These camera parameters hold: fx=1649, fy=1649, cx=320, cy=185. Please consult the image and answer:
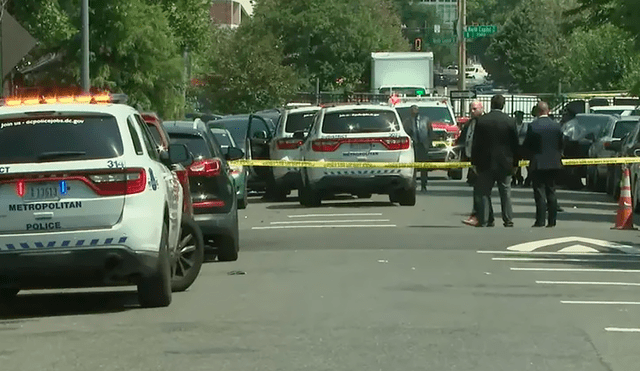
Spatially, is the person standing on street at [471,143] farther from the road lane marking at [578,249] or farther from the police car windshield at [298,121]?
the police car windshield at [298,121]

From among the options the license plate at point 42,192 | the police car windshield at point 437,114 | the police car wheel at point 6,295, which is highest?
the police car windshield at point 437,114

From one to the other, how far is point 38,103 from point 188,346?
3.35 metres

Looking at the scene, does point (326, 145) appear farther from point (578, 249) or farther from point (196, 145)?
point (196, 145)

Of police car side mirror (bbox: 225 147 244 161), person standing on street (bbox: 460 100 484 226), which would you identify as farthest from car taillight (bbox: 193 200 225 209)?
person standing on street (bbox: 460 100 484 226)

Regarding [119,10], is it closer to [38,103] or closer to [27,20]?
[27,20]

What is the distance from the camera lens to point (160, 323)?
12.3 meters

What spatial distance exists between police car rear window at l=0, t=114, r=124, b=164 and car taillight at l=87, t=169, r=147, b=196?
19 cm

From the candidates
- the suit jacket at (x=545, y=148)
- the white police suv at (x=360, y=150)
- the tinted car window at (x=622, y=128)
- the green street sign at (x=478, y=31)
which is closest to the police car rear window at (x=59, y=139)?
the suit jacket at (x=545, y=148)

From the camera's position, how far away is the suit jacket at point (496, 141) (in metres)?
22.7

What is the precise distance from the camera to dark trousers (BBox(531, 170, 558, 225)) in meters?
23.1

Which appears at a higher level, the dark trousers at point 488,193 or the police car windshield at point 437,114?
the police car windshield at point 437,114

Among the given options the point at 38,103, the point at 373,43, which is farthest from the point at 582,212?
the point at 373,43

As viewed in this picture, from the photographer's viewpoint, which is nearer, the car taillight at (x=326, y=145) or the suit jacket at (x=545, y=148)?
the suit jacket at (x=545, y=148)

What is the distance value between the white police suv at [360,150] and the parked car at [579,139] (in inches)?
358
